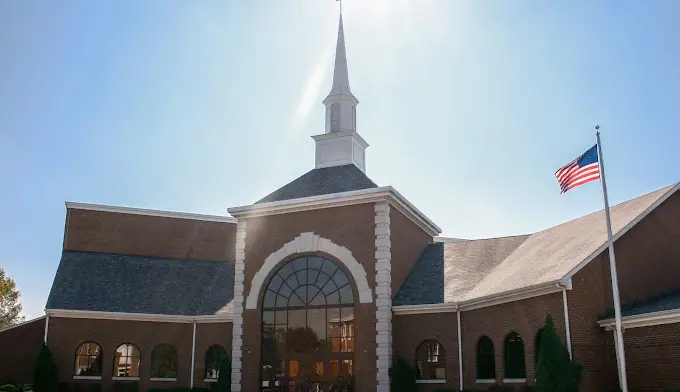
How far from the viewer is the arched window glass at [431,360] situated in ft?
82.2

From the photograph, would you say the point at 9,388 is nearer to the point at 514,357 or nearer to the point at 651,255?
the point at 514,357

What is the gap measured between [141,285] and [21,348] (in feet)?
19.1

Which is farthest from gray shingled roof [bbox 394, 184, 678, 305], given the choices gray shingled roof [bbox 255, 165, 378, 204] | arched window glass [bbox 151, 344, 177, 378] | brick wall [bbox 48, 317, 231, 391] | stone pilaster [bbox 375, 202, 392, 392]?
arched window glass [bbox 151, 344, 177, 378]

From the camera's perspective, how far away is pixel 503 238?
29.9 metres

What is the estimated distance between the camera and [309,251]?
27656mm

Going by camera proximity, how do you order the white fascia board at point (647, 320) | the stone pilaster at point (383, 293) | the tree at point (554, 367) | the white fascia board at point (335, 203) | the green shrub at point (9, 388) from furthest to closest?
the green shrub at point (9, 388), the white fascia board at point (335, 203), the stone pilaster at point (383, 293), the tree at point (554, 367), the white fascia board at point (647, 320)

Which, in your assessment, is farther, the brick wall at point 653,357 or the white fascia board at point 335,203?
the white fascia board at point 335,203

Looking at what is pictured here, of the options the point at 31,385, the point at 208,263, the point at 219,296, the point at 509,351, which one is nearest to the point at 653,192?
the point at 509,351

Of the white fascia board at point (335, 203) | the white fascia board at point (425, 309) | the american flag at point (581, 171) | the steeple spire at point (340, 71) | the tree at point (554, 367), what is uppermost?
the steeple spire at point (340, 71)

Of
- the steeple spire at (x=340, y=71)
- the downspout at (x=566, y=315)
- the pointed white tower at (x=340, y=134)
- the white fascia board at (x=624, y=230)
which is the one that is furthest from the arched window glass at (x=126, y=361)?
the white fascia board at (x=624, y=230)

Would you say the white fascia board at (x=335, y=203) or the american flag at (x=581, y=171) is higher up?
the white fascia board at (x=335, y=203)

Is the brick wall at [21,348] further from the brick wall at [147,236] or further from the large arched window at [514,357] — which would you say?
the large arched window at [514,357]

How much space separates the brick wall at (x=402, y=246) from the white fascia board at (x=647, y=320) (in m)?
8.96

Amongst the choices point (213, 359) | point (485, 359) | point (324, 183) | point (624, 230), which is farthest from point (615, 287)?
point (213, 359)
